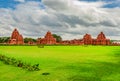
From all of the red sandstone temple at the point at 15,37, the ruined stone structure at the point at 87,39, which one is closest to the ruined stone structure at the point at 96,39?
the ruined stone structure at the point at 87,39

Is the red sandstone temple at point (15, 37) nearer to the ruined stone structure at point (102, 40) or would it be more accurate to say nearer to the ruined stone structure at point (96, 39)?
the ruined stone structure at point (96, 39)

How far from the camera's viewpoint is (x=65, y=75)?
15.2 m

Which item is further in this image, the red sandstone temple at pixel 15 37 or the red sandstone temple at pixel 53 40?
the red sandstone temple at pixel 53 40

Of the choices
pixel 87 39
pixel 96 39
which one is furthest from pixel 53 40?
pixel 96 39

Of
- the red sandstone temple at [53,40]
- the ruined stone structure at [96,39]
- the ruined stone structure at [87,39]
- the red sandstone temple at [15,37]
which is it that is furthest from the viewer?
the ruined stone structure at [87,39]

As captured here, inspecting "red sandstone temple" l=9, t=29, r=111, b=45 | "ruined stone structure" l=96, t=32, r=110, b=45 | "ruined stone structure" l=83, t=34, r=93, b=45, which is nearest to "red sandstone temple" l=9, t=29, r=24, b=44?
"red sandstone temple" l=9, t=29, r=111, b=45

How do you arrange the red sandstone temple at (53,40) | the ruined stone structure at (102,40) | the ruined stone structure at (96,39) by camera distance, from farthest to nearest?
the ruined stone structure at (96,39) < the ruined stone structure at (102,40) < the red sandstone temple at (53,40)

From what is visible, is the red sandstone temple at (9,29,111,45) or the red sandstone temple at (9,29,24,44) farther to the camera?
the red sandstone temple at (9,29,111,45)


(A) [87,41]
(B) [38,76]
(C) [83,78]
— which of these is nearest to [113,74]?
(C) [83,78]

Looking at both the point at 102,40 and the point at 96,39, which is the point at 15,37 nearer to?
the point at 96,39

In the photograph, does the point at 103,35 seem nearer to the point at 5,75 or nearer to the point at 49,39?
the point at 49,39

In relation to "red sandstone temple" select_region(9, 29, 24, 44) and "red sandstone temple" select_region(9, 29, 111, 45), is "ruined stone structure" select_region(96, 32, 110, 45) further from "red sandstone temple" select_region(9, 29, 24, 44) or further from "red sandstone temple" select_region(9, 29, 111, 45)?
"red sandstone temple" select_region(9, 29, 24, 44)

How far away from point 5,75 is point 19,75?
2.92 ft

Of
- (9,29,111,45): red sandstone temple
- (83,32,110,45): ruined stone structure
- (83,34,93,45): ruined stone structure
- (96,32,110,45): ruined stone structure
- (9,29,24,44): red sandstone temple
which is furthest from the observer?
(83,34,93,45): ruined stone structure
